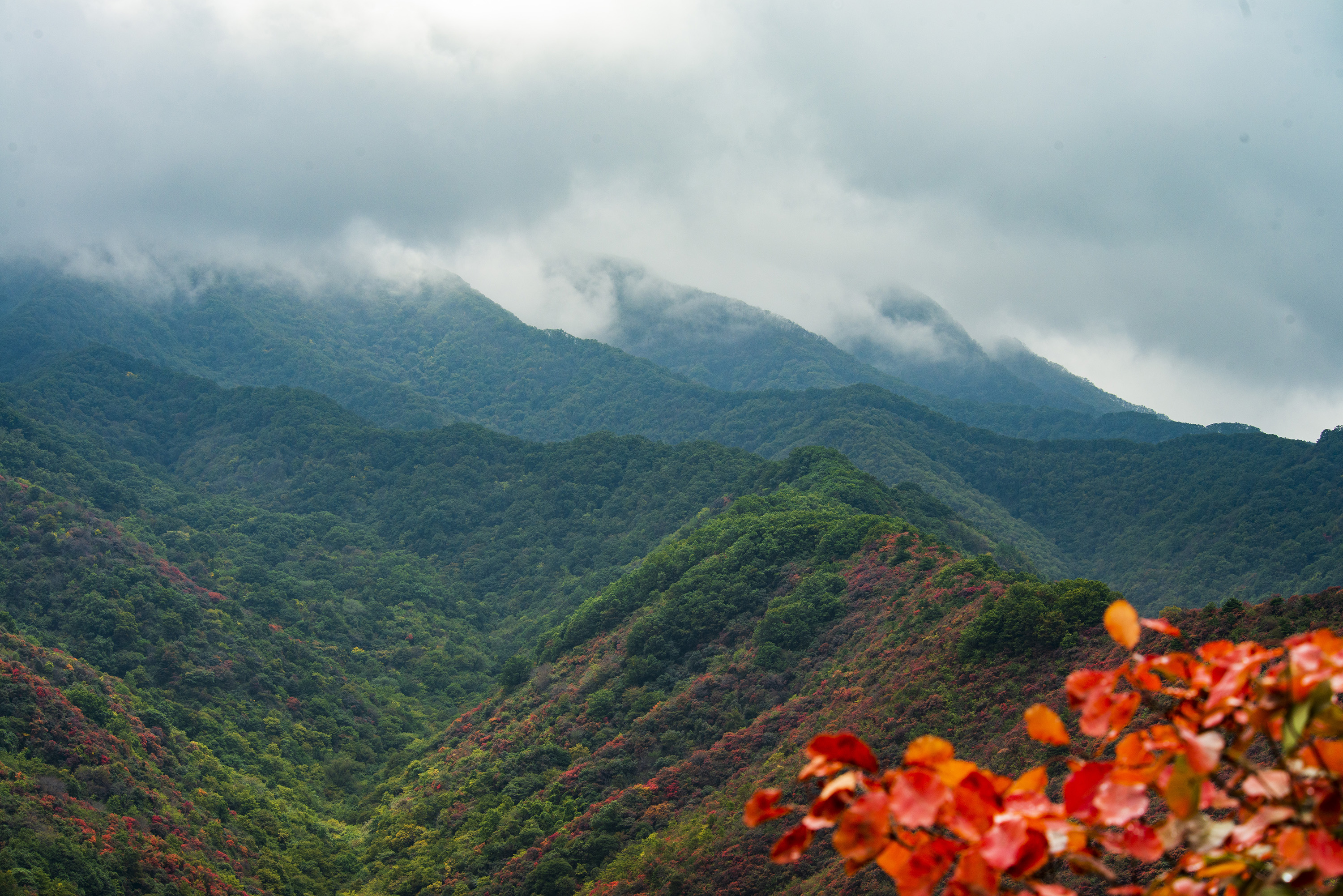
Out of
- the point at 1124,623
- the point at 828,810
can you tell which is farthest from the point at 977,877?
the point at 1124,623

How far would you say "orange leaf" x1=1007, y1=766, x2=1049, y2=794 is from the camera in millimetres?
2510

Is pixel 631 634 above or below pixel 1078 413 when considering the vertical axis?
below

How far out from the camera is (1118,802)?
237cm

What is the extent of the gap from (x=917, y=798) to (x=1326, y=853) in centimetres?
93

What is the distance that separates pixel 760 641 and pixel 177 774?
20.9 meters

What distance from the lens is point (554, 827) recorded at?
27.4m

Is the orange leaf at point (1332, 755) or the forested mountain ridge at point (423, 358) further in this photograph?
the forested mountain ridge at point (423, 358)

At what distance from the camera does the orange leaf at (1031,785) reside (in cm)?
251

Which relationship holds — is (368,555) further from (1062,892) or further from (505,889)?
(1062,892)

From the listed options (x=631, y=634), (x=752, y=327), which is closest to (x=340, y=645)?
(x=631, y=634)

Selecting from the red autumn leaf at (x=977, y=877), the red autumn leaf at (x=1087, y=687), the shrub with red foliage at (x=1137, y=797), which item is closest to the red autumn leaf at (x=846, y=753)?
the shrub with red foliage at (x=1137, y=797)

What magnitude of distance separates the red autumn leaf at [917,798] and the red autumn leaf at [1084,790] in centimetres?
36

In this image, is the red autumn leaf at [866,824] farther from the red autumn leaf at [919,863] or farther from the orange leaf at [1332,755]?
the orange leaf at [1332,755]

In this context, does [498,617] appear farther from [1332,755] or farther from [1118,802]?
[1332,755]
